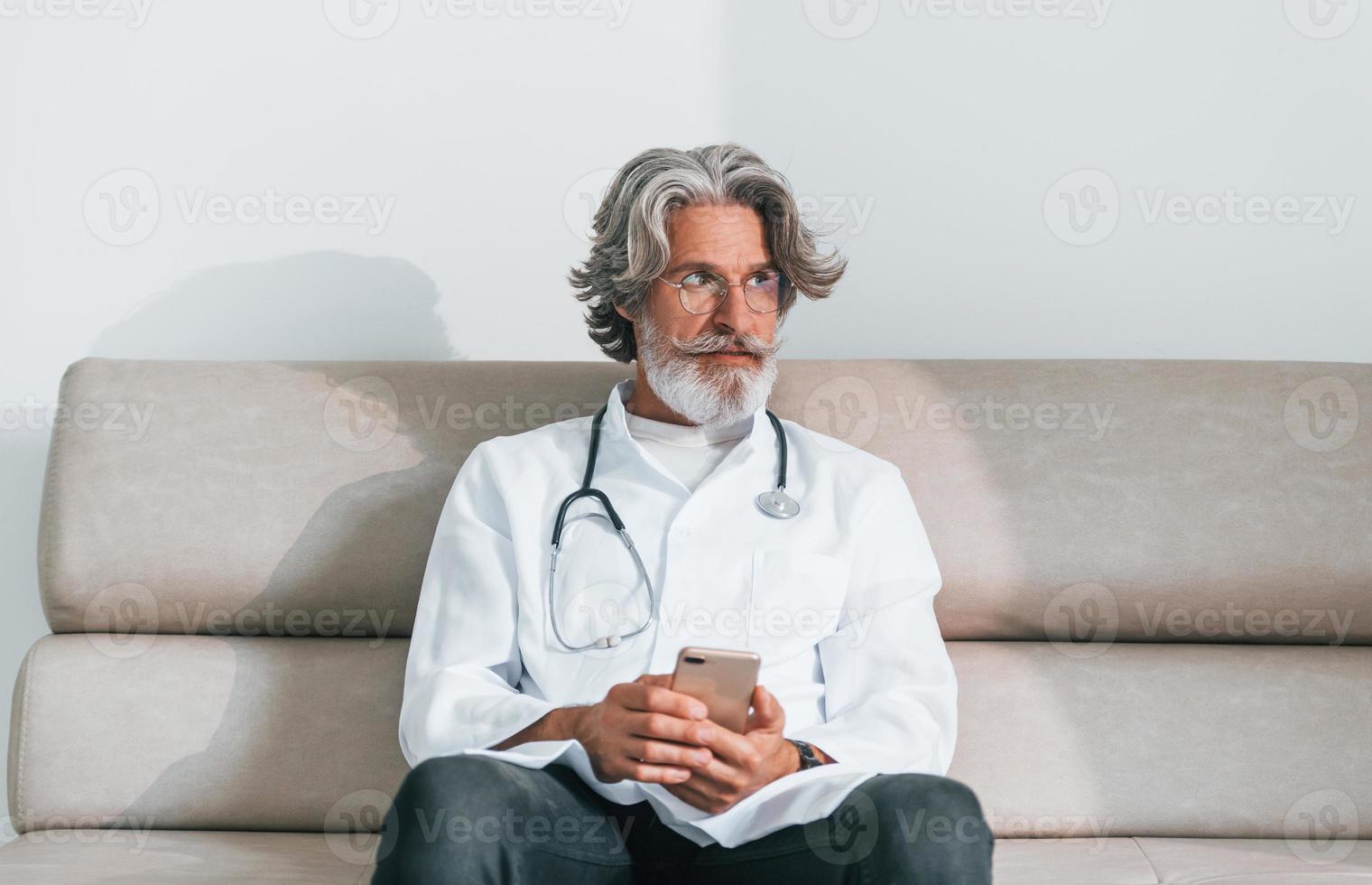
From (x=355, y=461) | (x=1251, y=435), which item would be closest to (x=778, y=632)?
(x=355, y=461)

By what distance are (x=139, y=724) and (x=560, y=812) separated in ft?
2.94

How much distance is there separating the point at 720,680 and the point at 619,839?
30 cm

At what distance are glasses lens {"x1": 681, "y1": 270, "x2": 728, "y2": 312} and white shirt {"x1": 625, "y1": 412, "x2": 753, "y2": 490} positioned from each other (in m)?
0.20

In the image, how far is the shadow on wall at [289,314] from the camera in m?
2.49

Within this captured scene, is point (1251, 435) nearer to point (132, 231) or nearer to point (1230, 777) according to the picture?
point (1230, 777)

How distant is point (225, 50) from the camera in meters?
2.48

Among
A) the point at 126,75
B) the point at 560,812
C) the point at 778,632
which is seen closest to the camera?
the point at 560,812
